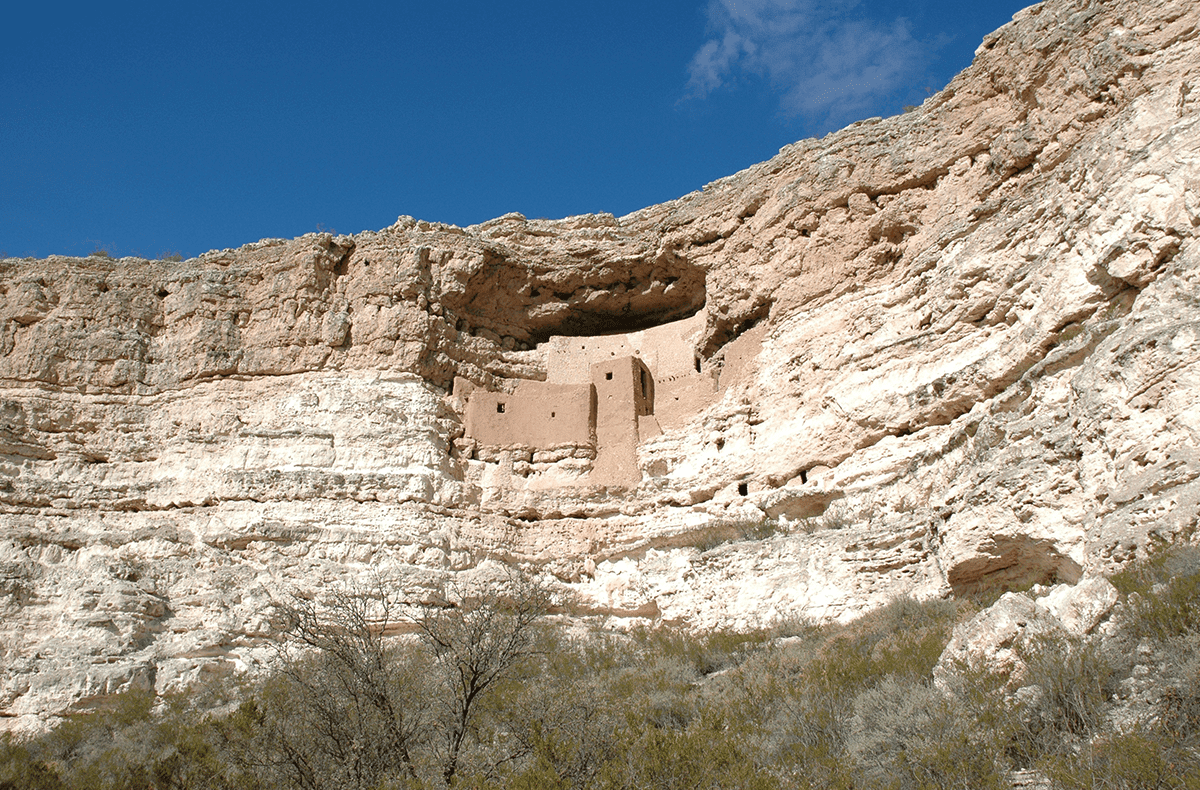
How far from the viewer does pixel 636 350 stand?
2047 centimetres

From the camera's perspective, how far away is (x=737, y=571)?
565 inches

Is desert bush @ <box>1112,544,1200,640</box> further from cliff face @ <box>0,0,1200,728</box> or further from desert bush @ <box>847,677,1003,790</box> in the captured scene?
desert bush @ <box>847,677,1003,790</box>

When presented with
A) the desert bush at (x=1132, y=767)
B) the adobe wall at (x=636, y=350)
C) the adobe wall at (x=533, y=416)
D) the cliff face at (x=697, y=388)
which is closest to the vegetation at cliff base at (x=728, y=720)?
the desert bush at (x=1132, y=767)

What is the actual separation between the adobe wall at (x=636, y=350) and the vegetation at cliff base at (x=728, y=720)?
27.1ft

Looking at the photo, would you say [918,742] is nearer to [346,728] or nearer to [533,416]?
[346,728]

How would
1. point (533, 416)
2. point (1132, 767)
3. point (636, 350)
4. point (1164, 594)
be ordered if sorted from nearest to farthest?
point (1132, 767)
point (1164, 594)
point (533, 416)
point (636, 350)

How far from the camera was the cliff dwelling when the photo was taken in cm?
1825

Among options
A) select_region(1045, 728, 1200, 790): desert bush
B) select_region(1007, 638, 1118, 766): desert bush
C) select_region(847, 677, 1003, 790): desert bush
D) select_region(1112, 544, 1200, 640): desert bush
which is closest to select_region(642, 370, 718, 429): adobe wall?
select_region(847, 677, 1003, 790): desert bush

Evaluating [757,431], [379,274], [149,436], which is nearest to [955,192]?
[757,431]

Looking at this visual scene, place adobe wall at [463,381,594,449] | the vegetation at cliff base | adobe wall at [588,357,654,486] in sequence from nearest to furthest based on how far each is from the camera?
the vegetation at cliff base < adobe wall at [588,357,654,486] < adobe wall at [463,381,594,449]

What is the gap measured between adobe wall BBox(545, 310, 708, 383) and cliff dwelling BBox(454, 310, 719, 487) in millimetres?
42

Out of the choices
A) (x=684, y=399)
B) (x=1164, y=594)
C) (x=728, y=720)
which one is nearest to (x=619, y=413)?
(x=684, y=399)

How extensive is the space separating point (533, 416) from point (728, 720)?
435 inches

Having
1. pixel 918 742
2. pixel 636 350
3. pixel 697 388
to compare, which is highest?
pixel 636 350
